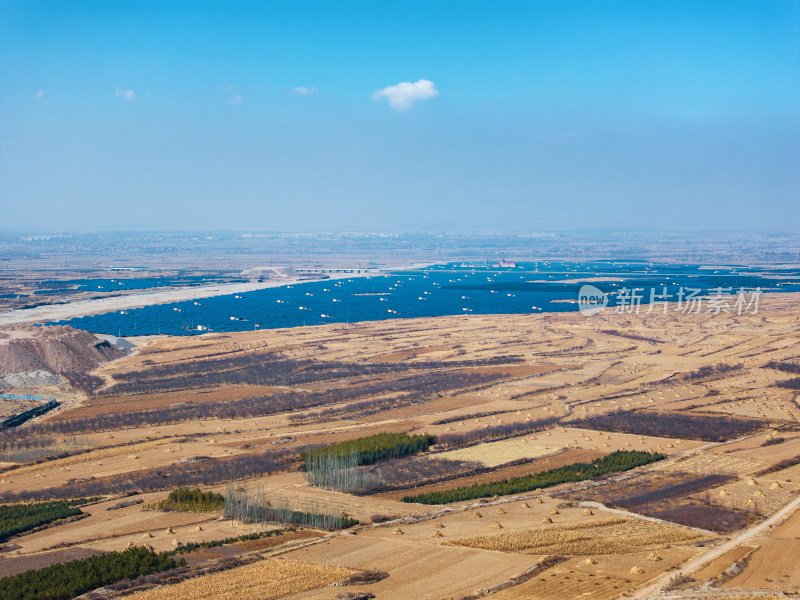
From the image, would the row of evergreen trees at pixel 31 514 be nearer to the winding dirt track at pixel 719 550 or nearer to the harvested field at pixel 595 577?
the harvested field at pixel 595 577

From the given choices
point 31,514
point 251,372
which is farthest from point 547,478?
point 251,372

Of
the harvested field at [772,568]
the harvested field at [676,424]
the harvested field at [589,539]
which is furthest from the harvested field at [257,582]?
the harvested field at [676,424]

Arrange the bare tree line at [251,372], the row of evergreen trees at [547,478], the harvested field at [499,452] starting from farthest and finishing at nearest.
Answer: the bare tree line at [251,372] < the harvested field at [499,452] < the row of evergreen trees at [547,478]

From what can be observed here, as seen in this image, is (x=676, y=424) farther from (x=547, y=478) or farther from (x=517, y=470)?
(x=547, y=478)

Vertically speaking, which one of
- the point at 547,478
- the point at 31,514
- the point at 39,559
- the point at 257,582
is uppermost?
the point at 257,582

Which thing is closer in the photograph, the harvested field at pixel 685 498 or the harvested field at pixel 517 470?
the harvested field at pixel 685 498

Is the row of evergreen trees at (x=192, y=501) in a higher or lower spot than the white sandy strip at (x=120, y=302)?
lower

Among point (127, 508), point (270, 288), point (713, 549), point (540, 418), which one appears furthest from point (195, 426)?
point (270, 288)
